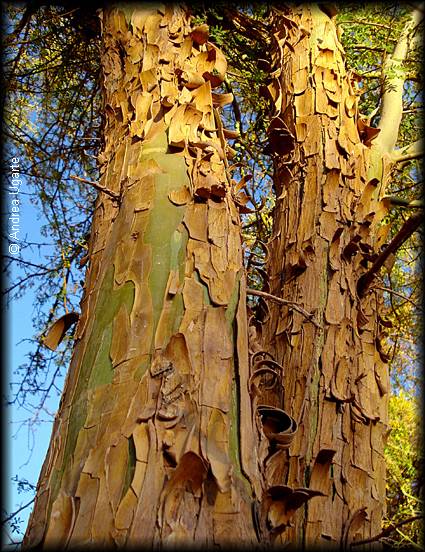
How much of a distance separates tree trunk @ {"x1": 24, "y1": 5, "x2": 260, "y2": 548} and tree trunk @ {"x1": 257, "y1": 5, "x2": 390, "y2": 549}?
1.15ft

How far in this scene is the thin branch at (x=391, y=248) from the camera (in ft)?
6.06

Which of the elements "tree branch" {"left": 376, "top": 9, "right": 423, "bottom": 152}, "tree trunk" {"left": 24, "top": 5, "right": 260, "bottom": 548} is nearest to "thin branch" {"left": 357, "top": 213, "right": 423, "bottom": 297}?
"tree trunk" {"left": 24, "top": 5, "right": 260, "bottom": 548}

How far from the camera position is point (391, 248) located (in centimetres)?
219

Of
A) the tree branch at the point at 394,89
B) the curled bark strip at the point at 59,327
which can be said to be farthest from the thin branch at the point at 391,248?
the curled bark strip at the point at 59,327

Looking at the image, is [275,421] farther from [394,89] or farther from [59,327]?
[394,89]

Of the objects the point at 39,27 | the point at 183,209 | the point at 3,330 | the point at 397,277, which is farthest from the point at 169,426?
the point at 397,277

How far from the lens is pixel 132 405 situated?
1527 mm

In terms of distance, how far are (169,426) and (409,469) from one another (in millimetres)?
3092

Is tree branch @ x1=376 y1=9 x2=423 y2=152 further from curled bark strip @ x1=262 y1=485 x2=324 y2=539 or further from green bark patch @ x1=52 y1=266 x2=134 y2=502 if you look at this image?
curled bark strip @ x1=262 y1=485 x2=324 y2=539

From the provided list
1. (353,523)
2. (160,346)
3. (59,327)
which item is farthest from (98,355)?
(353,523)

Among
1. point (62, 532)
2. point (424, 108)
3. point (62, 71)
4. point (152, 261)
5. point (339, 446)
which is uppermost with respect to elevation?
point (62, 71)

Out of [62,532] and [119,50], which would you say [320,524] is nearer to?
[62,532]

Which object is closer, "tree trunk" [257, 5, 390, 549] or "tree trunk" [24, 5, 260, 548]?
"tree trunk" [24, 5, 260, 548]

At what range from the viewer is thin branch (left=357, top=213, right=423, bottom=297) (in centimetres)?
185
